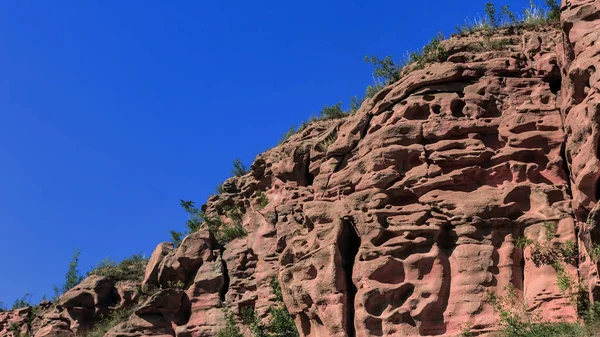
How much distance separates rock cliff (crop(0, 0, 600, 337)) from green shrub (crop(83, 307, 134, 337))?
8.68m

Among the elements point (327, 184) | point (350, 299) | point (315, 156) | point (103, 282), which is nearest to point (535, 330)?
point (350, 299)

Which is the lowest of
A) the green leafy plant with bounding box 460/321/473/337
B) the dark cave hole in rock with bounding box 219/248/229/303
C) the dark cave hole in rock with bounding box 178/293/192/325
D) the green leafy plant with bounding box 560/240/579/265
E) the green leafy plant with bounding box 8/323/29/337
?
the green leafy plant with bounding box 460/321/473/337

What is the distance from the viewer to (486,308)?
608 inches

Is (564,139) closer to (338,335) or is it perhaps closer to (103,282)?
(338,335)

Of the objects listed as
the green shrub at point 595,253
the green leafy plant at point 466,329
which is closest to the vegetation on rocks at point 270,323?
the green leafy plant at point 466,329

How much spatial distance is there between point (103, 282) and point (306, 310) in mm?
12565

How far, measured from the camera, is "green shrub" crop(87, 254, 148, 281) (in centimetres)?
→ 2877

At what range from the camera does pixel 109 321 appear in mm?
26516

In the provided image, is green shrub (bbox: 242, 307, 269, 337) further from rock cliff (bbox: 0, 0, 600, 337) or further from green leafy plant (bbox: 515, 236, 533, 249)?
green leafy plant (bbox: 515, 236, 533, 249)

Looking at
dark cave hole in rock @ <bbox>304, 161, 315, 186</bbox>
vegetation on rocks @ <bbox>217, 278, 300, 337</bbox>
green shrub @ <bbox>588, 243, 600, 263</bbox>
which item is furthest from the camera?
dark cave hole in rock @ <bbox>304, 161, 315, 186</bbox>

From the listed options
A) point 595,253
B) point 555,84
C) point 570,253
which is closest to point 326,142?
point 555,84

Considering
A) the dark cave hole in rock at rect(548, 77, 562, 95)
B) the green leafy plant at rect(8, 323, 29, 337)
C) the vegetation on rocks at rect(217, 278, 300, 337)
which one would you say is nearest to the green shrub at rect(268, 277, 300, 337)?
the vegetation on rocks at rect(217, 278, 300, 337)

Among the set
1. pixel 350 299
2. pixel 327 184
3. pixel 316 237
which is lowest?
pixel 350 299

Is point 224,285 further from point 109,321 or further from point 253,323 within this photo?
point 109,321
